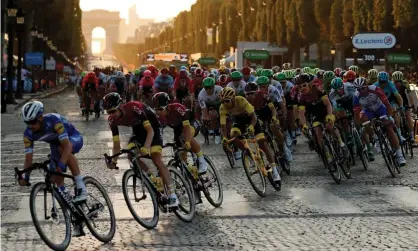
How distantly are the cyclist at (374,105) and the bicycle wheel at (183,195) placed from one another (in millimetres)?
5504

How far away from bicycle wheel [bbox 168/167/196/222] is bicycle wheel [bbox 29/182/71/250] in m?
2.01

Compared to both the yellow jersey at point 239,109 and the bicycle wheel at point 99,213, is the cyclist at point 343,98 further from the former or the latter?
the bicycle wheel at point 99,213

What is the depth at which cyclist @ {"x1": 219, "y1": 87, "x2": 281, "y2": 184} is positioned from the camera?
43.4 ft

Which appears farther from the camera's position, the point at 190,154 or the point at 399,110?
the point at 399,110

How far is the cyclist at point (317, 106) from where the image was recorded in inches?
592

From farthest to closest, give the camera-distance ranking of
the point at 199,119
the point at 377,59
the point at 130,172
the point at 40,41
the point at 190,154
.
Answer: the point at 40,41 → the point at 377,59 → the point at 199,119 → the point at 190,154 → the point at 130,172

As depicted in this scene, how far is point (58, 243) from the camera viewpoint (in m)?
9.18

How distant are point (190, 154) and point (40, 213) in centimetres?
444

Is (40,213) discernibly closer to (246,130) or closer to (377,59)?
(246,130)

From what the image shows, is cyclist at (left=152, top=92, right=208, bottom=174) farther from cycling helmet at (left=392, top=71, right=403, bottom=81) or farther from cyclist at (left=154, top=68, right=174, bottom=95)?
cyclist at (left=154, top=68, right=174, bottom=95)

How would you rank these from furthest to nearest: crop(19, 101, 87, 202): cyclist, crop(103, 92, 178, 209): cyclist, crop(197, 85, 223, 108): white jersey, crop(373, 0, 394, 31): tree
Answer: crop(373, 0, 394, 31): tree < crop(197, 85, 223, 108): white jersey < crop(103, 92, 178, 209): cyclist < crop(19, 101, 87, 202): cyclist

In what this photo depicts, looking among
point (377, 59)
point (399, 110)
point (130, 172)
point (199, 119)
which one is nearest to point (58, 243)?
point (130, 172)

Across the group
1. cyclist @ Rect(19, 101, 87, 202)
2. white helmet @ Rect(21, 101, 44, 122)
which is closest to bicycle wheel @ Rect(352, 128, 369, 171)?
cyclist @ Rect(19, 101, 87, 202)

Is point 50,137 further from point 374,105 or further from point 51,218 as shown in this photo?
point 374,105
